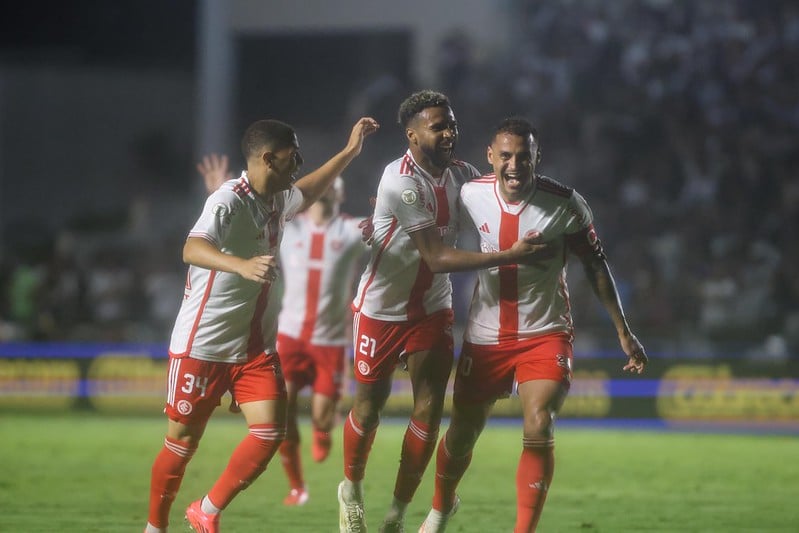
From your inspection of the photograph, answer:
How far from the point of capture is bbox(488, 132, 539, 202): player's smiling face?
6336 millimetres

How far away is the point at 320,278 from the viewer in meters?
9.26

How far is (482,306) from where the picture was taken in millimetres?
6660

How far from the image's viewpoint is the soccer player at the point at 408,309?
664 cm

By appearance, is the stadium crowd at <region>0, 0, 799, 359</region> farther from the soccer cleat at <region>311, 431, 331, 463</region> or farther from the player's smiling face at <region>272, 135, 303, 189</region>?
the player's smiling face at <region>272, 135, 303, 189</region>

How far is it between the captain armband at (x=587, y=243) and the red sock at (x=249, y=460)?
184 cm

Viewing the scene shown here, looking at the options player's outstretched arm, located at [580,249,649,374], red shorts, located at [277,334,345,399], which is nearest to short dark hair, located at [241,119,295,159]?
player's outstretched arm, located at [580,249,649,374]

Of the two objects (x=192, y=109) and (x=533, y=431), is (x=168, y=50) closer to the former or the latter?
(x=192, y=109)

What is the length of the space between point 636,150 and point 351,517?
1099 centimetres

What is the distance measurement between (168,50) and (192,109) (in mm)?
1769

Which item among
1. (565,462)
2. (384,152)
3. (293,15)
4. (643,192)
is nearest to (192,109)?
(293,15)

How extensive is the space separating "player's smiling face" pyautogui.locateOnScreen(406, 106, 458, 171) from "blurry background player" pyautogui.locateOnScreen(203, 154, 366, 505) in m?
2.27

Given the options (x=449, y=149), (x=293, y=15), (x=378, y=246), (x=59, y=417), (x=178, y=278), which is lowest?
(x=59, y=417)

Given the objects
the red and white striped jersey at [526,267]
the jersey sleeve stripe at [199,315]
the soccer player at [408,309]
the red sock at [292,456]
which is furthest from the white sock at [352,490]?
the red sock at [292,456]

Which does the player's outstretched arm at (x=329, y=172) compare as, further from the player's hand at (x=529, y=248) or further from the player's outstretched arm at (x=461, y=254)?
the player's hand at (x=529, y=248)
